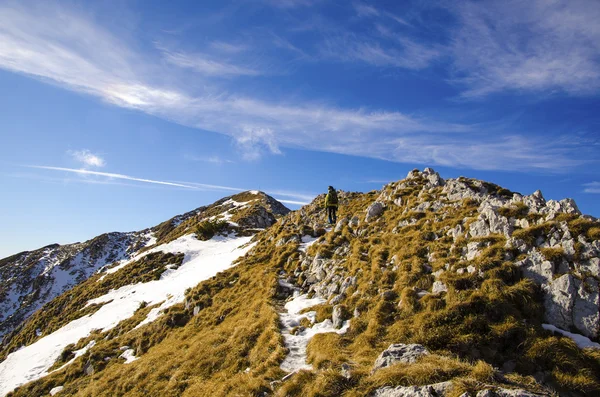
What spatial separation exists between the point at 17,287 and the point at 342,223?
164768 mm

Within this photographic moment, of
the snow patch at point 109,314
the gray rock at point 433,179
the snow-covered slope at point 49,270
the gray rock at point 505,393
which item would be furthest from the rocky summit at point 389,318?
the snow-covered slope at point 49,270

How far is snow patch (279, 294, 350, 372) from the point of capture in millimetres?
12286

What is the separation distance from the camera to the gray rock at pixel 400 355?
9503 mm

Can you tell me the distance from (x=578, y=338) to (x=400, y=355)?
613cm

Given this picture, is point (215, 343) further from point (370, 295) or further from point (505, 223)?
point (505, 223)

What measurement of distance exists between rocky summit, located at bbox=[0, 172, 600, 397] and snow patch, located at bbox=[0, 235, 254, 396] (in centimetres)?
38

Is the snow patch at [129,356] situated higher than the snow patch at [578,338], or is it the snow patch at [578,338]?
the snow patch at [578,338]

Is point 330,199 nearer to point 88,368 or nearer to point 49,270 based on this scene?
point 88,368

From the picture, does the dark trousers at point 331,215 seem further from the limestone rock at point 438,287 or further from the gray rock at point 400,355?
the gray rock at point 400,355

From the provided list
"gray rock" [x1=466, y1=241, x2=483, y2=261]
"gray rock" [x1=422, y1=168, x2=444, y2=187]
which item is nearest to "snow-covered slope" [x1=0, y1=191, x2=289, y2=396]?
"gray rock" [x1=422, y1=168, x2=444, y2=187]

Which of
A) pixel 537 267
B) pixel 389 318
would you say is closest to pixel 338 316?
pixel 389 318

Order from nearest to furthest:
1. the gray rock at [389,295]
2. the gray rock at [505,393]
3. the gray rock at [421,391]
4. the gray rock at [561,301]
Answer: the gray rock at [505,393] → the gray rock at [421,391] → the gray rock at [561,301] → the gray rock at [389,295]

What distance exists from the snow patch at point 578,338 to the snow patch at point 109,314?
26884mm

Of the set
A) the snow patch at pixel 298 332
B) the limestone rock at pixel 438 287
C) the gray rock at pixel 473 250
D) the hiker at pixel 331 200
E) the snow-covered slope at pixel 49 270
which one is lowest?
the snow-covered slope at pixel 49 270
